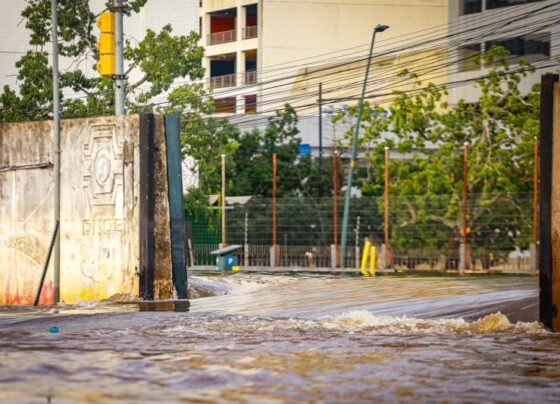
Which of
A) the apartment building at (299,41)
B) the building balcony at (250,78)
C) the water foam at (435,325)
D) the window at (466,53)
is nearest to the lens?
the water foam at (435,325)

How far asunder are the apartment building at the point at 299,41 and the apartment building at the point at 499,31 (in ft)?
8.97

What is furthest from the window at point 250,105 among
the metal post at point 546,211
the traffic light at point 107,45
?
the metal post at point 546,211

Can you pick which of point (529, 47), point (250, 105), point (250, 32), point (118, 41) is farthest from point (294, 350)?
point (250, 32)

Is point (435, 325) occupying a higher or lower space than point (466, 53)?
lower

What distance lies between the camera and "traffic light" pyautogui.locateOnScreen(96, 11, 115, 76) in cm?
2442

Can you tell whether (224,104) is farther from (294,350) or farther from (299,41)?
(294,350)

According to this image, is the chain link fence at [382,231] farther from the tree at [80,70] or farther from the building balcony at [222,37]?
the building balcony at [222,37]

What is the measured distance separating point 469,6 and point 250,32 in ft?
48.3

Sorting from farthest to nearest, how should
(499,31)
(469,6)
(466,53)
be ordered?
(466,53), (469,6), (499,31)

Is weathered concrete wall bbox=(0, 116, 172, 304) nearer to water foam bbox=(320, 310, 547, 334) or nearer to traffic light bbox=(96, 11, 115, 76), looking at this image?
traffic light bbox=(96, 11, 115, 76)

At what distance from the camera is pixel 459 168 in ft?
149

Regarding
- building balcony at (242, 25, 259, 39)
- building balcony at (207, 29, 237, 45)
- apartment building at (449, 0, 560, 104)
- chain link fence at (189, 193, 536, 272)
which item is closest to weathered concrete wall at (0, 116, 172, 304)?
chain link fence at (189, 193, 536, 272)

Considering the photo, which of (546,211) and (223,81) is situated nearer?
(546,211)

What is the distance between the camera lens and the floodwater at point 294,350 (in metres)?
11.8
